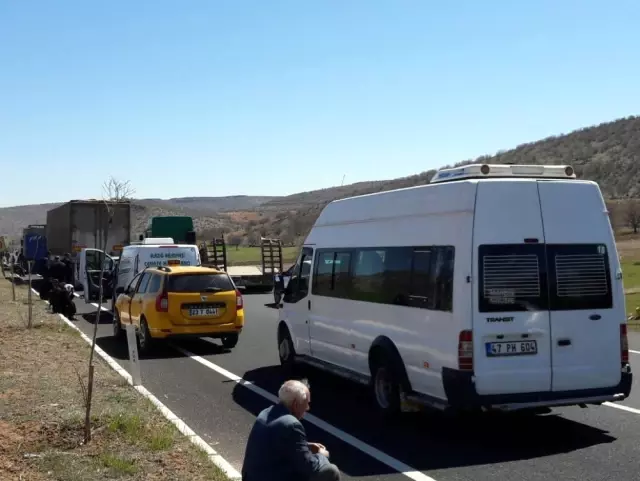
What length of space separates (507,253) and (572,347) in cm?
116

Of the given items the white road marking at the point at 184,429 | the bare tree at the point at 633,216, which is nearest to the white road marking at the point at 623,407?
the white road marking at the point at 184,429

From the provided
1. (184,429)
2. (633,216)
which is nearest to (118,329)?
(184,429)

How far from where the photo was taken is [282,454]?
4.86 meters

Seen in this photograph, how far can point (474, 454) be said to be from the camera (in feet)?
25.8

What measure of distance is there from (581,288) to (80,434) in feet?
17.1

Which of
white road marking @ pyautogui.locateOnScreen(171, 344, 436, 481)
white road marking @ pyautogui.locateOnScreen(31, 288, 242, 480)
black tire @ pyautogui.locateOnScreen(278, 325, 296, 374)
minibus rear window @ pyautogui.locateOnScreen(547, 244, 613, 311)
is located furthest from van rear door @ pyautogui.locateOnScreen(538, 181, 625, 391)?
black tire @ pyautogui.locateOnScreen(278, 325, 296, 374)

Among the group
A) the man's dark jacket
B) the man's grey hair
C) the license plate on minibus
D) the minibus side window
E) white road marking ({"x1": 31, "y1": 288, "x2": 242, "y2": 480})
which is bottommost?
white road marking ({"x1": 31, "y1": 288, "x2": 242, "y2": 480})

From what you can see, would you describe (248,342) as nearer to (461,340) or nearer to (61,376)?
(61,376)

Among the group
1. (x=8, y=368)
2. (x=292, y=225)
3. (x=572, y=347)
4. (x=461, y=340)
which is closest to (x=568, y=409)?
(x=572, y=347)

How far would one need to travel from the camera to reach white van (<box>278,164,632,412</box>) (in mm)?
7910

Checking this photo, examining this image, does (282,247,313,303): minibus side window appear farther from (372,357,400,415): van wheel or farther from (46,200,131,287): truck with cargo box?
(46,200,131,287): truck with cargo box

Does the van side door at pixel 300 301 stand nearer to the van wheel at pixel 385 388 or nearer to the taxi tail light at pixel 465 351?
the van wheel at pixel 385 388

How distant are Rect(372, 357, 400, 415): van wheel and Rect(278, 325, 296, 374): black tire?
10.3 feet

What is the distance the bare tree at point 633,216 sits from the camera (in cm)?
6034
